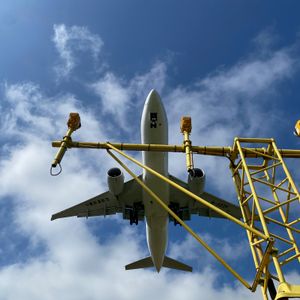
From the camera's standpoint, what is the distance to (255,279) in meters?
8.73

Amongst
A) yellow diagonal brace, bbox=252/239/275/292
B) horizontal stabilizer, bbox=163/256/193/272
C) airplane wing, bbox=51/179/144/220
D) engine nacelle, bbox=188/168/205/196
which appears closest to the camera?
yellow diagonal brace, bbox=252/239/275/292

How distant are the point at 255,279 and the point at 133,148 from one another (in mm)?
5661

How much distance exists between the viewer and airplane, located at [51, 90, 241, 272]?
18084mm

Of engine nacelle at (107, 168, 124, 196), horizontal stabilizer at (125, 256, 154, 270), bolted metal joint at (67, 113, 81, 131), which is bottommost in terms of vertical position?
bolted metal joint at (67, 113, 81, 131)

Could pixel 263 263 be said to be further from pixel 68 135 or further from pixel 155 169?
pixel 155 169

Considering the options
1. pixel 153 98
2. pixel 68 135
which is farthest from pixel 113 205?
pixel 68 135

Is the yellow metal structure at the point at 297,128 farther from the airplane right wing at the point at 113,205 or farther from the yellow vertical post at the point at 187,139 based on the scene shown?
the airplane right wing at the point at 113,205

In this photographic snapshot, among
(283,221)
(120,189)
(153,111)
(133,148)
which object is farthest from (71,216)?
(283,221)

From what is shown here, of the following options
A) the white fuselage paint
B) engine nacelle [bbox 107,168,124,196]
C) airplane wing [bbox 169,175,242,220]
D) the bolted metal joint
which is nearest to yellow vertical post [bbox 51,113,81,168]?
the bolted metal joint

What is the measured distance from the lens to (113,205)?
23.5 meters

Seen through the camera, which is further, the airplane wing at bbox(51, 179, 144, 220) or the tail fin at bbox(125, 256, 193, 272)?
the tail fin at bbox(125, 256, 193, 272)

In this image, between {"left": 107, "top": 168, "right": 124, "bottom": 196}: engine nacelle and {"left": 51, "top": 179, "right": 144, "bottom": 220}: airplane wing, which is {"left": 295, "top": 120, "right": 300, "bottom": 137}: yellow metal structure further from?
{"left": 51, "top": 179, "right": 144, "bottom": 220}: airplane wing

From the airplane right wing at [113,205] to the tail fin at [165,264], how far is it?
4077 millimetres

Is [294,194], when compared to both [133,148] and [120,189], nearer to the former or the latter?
[133,148]
